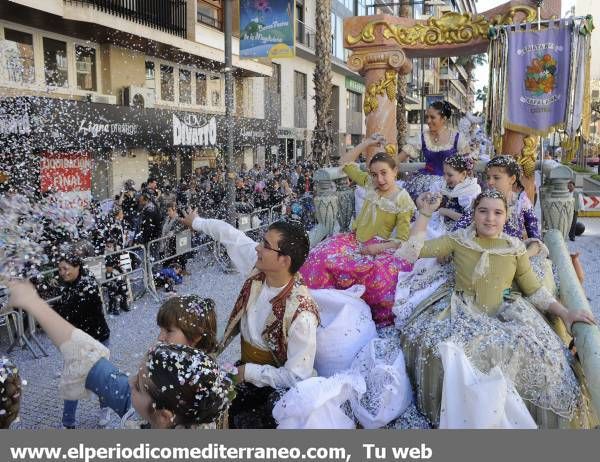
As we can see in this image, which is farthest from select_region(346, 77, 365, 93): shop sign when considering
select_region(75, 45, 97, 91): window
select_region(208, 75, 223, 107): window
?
select_region(75, 45, 97, 91): window

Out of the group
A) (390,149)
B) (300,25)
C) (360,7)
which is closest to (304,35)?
(300,25)

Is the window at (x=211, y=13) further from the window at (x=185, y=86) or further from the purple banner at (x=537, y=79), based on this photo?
the purple banner at (x=537, y=79)

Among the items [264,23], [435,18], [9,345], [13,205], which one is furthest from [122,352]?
[264,23]

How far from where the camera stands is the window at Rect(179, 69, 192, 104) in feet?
68.6

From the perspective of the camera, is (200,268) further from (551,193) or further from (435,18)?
(551,193)

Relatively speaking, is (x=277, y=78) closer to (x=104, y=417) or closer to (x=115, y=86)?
(x=115, y=86)

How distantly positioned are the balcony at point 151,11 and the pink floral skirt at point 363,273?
12.7 meters

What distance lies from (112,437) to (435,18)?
6703mm

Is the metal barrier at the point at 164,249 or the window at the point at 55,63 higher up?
the window at the point at 55,63

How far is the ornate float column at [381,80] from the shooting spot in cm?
736

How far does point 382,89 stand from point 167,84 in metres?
14.3

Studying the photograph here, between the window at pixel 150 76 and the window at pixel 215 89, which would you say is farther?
the window at pixel 215 89

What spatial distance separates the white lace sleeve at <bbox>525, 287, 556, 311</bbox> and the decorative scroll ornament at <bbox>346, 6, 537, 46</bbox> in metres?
4.15

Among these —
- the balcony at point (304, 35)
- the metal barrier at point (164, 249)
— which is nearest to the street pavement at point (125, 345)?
the metal barrier at point (164, 249)
